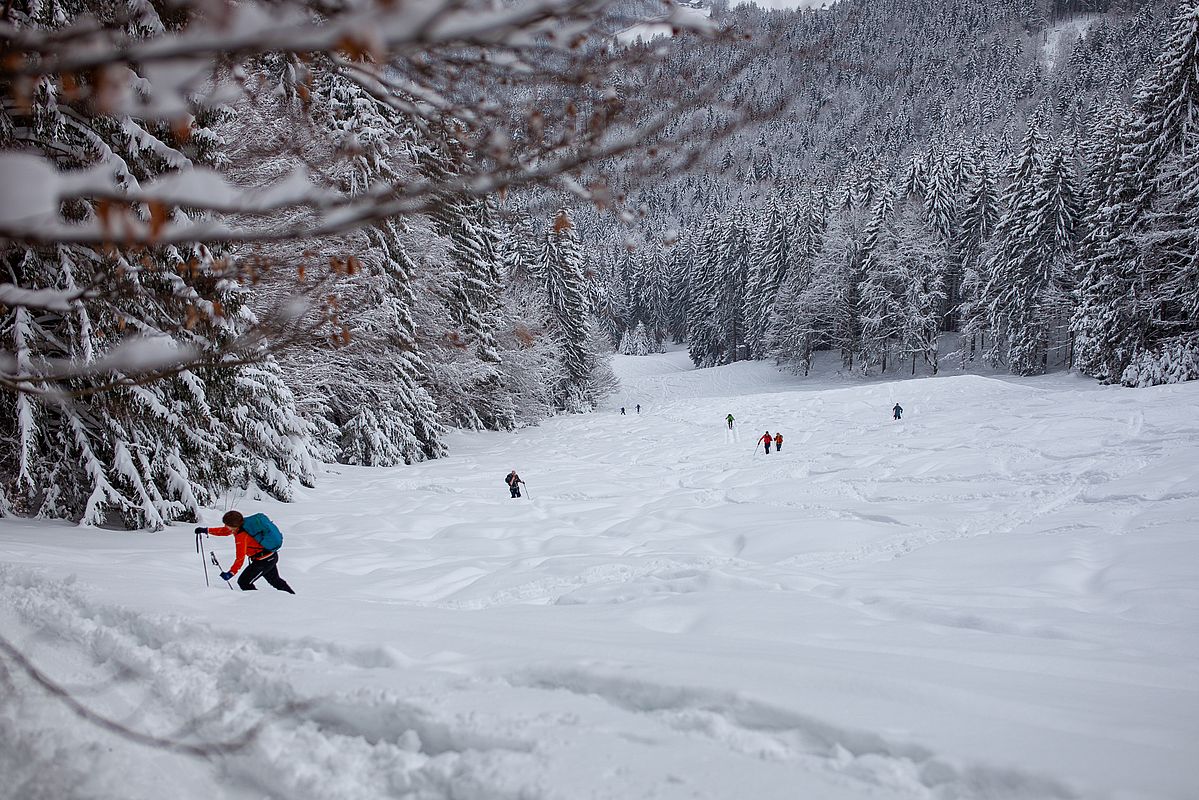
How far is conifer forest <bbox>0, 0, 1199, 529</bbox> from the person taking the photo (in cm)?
137

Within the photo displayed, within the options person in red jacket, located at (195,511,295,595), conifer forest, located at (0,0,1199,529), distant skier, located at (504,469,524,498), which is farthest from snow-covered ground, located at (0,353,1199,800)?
distant skier, located at (504,469,524,498)

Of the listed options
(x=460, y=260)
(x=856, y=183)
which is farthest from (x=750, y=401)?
(x=856, y=183)

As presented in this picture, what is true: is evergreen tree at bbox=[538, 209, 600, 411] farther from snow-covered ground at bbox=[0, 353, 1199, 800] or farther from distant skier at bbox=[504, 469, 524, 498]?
snow-covered ground at bbox=[0, 353, 1199, 800]

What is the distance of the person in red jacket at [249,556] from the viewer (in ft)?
19.2

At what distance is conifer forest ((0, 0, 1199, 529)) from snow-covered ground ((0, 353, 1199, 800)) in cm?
176

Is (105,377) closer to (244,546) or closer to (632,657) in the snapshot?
(244,546)

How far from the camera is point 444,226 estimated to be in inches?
837

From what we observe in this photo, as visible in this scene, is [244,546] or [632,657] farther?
[244,546]

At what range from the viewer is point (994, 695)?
2814 mm

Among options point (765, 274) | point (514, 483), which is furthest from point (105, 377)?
point (765, 274)

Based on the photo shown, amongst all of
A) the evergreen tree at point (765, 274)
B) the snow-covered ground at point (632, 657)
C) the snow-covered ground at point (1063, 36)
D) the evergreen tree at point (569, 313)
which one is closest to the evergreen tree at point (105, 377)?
the snow-covered ground at point (632, 657)

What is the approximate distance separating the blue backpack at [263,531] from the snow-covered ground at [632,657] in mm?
709

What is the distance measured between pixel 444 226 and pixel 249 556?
1721 centimetres

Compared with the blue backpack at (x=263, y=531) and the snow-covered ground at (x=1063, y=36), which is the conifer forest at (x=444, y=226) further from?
the snow-covered ground at (x=1063, y=36)
